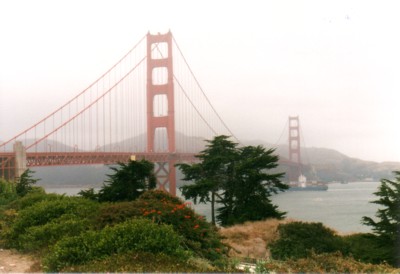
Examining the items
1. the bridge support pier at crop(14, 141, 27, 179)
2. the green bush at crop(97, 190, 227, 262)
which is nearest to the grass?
the green bush at crop(97, 190, 227, 262)

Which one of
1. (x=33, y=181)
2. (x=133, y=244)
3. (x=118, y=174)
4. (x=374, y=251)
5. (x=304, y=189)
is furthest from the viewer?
(x=304, y=189)

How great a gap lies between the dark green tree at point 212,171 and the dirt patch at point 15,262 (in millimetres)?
16752

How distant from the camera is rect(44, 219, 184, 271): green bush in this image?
9.02m

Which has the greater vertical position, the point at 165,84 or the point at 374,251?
the point at 165,84

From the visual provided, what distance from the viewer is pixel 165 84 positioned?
64.7m

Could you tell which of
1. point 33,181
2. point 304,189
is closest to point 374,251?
point 33,181

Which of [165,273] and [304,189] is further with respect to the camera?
[304,189]

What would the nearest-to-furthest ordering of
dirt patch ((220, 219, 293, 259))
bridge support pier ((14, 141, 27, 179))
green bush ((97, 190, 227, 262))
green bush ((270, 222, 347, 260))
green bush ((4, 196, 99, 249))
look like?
green bush ((97, 190, 227, 262)) → green bush ((4, 196, 99, 249)) → green bush ((270, 222, 347, 260)) → dirt patch ((220, 219, 293, 259)) → bridge support pier ((14, 141, 27, 179))

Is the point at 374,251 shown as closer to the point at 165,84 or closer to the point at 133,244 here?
the point at 133,244

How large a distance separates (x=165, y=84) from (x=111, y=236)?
56304 millimetres

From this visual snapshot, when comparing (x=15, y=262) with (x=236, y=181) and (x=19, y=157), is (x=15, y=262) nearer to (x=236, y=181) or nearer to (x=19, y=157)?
(x=236, y=181)

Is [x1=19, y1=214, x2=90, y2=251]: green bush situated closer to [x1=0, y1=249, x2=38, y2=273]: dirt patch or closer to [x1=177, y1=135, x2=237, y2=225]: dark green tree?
[x1=0, y1=249, x2=38, y2=273]: dirt patch

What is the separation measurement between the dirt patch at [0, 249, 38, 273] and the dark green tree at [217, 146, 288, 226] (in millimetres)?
15534

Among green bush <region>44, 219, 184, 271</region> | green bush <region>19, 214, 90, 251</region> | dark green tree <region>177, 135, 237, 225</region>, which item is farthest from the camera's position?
dark green tree <region>177, 135, 237, 225</region>
